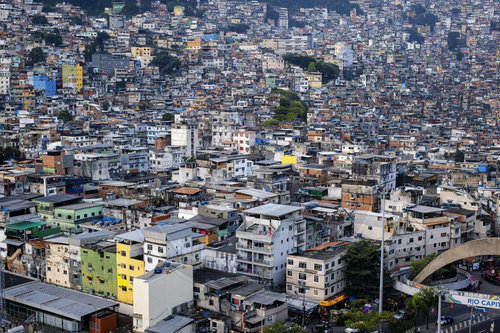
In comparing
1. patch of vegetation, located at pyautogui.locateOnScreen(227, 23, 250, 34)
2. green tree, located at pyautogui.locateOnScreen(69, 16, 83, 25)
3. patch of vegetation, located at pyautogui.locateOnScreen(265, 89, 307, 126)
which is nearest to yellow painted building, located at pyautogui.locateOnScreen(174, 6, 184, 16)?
patch of vegetation, located at pyautogui.locateOnScreen(227, 23, 250, 34)

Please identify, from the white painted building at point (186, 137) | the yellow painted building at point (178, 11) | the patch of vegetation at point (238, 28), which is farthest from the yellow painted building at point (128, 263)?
the patch of vegetation at point (238, 28)

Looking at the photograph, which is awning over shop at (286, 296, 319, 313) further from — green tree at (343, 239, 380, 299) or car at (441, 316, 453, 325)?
car at (441, 316, 453, 325)

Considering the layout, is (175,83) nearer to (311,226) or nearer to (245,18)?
(245,18)

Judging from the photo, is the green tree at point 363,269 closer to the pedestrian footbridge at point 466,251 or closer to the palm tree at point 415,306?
the pedestrian footbridge at point 466,251

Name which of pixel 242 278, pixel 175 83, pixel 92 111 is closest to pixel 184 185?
pixel 242 278

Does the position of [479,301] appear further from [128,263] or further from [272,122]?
[272,122]

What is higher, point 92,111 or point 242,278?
point 92,111
